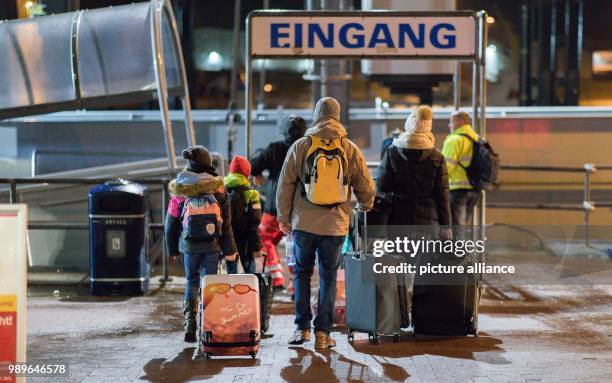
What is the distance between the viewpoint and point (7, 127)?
48.5ft

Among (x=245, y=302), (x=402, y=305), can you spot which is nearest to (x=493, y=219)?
(x=402, y=305)

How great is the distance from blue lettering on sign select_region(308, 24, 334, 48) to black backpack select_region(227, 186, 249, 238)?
6.20 feet

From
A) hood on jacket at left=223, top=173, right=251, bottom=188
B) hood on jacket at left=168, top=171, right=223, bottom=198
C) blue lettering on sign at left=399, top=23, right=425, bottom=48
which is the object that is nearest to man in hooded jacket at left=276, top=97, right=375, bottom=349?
hood on jacket at left=168, top=171, right=223, bottom=198

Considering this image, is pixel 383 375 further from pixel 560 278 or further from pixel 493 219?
pixel 493 219

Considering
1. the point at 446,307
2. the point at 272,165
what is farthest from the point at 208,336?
the point at 272,165

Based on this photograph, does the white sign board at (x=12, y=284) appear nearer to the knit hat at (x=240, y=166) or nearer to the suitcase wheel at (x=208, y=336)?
the suitcase wheel at (x=208, y=336)

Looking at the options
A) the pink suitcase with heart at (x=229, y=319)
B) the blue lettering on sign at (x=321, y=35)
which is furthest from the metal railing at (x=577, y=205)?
the pink suitcase with heart at (x=229, y=319)

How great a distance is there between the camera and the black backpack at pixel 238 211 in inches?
337

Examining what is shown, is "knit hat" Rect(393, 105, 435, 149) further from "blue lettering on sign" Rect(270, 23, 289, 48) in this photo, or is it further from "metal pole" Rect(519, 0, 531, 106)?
"metal pole" Rect(519, 0, 531, 106)

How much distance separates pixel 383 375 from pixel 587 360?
1.59 m

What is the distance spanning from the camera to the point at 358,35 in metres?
9.76

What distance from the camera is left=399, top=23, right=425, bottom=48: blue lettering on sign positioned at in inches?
385

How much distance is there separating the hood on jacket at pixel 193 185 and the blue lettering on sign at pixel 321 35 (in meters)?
2.35

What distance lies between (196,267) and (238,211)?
736 mm
